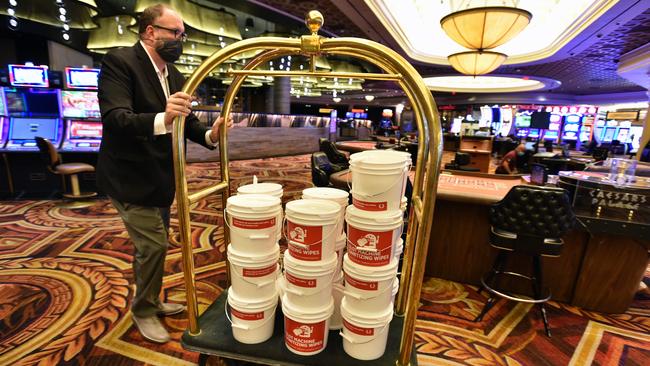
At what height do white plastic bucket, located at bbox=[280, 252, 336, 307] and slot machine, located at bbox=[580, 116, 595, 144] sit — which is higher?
slot machine, located at bbox=[580, 116, 595, 144]

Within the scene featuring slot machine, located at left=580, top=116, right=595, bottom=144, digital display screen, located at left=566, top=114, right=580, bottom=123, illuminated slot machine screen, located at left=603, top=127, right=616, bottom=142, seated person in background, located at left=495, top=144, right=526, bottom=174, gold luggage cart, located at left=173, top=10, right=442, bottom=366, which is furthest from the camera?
digital display screen, located at left=566, top=114, right=580, bottom=123

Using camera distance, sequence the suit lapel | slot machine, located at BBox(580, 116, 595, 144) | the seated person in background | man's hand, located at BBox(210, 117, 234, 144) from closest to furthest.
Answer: man's hand, located at BBox(210, 117, 234, 144) < the suit lapel < the seated person in background < slot machine, located at BBox(580, 116, 595, 144)

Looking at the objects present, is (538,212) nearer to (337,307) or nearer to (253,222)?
(337,307)

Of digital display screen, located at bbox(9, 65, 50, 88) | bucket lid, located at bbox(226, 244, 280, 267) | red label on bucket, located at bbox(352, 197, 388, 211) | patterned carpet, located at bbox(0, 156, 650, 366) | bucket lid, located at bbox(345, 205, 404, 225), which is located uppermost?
digital display screen, located at bbox(9, 65, 50, 88)

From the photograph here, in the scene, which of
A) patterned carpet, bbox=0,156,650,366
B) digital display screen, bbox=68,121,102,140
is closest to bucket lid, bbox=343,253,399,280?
patterned carpet, bbox=0,156,650,366

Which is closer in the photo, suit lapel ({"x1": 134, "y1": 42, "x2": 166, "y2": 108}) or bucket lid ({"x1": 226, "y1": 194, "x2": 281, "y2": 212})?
bucket lid ({"x1": 226, "y1": 194, "x2": 281, "y2": 212})

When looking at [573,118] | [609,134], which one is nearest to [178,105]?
[573,118]

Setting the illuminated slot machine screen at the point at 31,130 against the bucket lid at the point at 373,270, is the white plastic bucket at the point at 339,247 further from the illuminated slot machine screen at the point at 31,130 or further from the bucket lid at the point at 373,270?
the illuminated slot machine screen at the point at 31,130

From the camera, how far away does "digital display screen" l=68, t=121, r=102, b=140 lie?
5.05 m

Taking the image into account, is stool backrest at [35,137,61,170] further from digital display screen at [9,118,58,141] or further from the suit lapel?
the suit lapel

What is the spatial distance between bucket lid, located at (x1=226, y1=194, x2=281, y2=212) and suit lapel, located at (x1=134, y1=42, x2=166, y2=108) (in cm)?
93

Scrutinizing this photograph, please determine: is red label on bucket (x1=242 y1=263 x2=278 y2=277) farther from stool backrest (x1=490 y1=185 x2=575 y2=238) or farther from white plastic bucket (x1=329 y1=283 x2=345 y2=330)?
stool backrest (x1=490 y1=185 x2=575 y2=238)

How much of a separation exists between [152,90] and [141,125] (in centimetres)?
49

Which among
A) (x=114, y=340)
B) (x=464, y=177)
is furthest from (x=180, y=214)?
(x=464, y=177)
